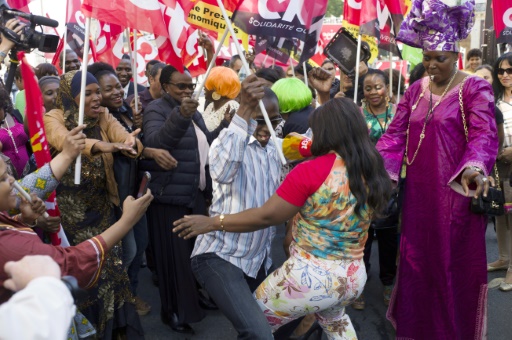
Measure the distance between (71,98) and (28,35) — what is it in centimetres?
49

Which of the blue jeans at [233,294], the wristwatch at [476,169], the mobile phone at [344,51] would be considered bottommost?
the blue jeans at [233,294]

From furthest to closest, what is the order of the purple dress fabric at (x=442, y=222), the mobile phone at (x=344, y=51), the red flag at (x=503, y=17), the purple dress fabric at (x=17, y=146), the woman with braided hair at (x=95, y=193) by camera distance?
1. the mobile phone at (x=344, y=51)
2. the red flag at (x=503, y=17)
3. the purple dress fabric at (x=17, y=146)
4. the woman with braided hair at (x=95, y=193)
5. the purple dress fabric at (x=442, y=222)

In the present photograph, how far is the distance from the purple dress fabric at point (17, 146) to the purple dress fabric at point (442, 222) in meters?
2.80

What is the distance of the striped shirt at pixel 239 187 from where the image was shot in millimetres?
2807

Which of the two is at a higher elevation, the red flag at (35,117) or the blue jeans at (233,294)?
the red flag at (35,117)

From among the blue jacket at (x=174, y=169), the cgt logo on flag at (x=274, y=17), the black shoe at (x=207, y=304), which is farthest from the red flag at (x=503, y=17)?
the black shoe at (x=207, y=304)

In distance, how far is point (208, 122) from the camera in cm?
516

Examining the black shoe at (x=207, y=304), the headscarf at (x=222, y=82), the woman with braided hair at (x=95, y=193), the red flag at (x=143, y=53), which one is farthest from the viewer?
the red flag at (x=143, y=53)

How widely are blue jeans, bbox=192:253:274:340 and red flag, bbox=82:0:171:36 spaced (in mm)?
1646

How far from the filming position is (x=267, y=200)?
278cm

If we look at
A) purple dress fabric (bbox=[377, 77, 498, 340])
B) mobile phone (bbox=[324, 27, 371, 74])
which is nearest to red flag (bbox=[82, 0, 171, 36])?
purple dress fabric (bbox=[377, 77, 498, 340])

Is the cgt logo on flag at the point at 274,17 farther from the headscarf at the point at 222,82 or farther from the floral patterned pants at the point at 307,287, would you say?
the floral patterned pants at the point at 307,287

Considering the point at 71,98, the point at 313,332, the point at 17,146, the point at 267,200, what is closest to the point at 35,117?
the point at 71,98

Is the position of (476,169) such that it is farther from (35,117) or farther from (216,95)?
(216,95)
